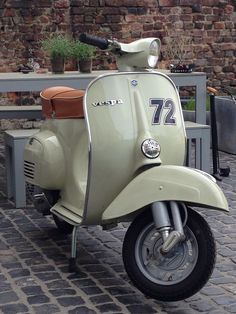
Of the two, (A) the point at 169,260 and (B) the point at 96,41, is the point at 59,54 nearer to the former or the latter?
(B) the point at 96,41

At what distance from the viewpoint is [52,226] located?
17.9 feet

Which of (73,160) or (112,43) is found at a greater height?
(112,43)

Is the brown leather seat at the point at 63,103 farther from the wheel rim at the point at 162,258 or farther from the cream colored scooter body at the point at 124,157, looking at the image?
the wheel rim at the point at 162,258

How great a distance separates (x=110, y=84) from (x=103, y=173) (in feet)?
1.63

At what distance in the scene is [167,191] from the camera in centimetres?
381

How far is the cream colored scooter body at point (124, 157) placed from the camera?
152 inches

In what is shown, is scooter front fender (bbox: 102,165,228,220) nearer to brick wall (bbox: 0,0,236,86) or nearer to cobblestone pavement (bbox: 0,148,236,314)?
cobblestone pavement (bbox: 0,148,236,314)

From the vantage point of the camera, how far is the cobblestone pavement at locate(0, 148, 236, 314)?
3.83 metres

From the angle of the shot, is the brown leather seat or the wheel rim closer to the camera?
the wheel rim

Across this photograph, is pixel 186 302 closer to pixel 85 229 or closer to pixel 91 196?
pixel 91 196

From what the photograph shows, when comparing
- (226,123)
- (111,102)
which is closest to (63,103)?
(111,102)

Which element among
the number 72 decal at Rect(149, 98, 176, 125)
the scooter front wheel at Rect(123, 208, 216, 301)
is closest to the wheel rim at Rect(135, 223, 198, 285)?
the scooter front wheel at Rect(123, 208, 216, 301)

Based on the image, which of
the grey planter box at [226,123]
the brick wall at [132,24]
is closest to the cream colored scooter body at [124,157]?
the grey planter box at [226,123]

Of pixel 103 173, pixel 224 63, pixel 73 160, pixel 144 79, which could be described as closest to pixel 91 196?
pixel 103 173
